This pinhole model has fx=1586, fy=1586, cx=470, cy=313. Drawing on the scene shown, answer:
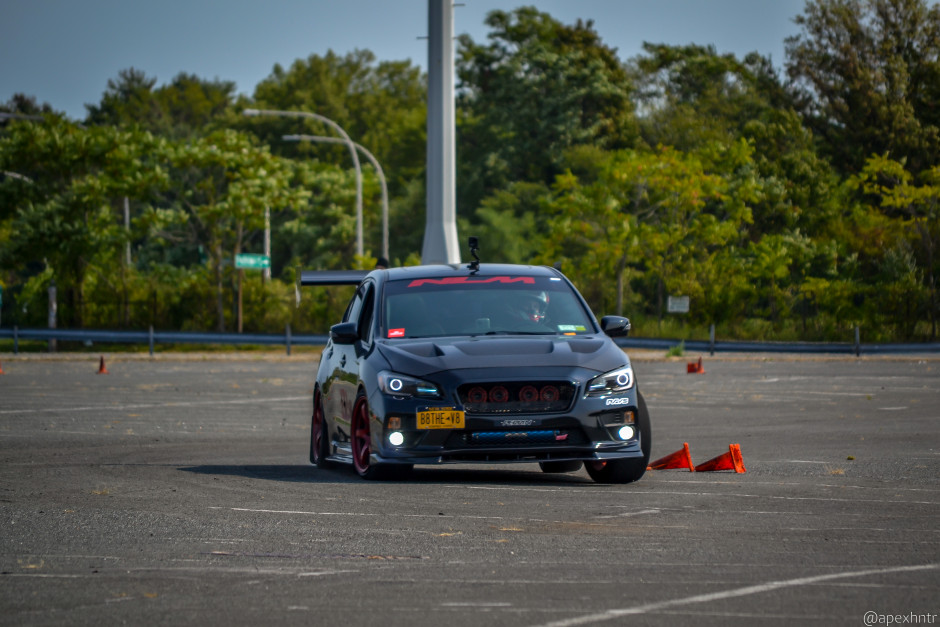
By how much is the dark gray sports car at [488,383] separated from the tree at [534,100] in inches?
2713

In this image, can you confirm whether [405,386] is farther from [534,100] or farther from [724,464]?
[534,100]

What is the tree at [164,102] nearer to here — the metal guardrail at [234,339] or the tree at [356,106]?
the tree at [356,106]

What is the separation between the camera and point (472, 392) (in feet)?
37.4

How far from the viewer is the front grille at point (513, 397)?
11.4 metres

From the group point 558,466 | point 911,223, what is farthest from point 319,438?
point 911,223

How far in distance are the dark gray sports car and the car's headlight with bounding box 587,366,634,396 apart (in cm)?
1

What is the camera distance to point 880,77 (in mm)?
69562

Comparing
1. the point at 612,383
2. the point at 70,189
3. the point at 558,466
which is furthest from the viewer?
the point at 70,189

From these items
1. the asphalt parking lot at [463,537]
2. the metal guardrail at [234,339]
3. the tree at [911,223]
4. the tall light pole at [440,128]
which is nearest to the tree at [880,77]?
the tree at [911,223]

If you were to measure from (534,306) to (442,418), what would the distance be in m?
1.78

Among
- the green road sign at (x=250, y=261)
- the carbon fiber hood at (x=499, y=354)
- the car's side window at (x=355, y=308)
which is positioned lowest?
the carbon fiber hood at (x=499, y=354)

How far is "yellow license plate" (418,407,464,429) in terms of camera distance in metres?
11.4

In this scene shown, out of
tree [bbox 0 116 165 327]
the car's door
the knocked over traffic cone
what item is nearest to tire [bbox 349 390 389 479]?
the car's door

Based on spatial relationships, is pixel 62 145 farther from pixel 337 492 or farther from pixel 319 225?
pixel 337 492
